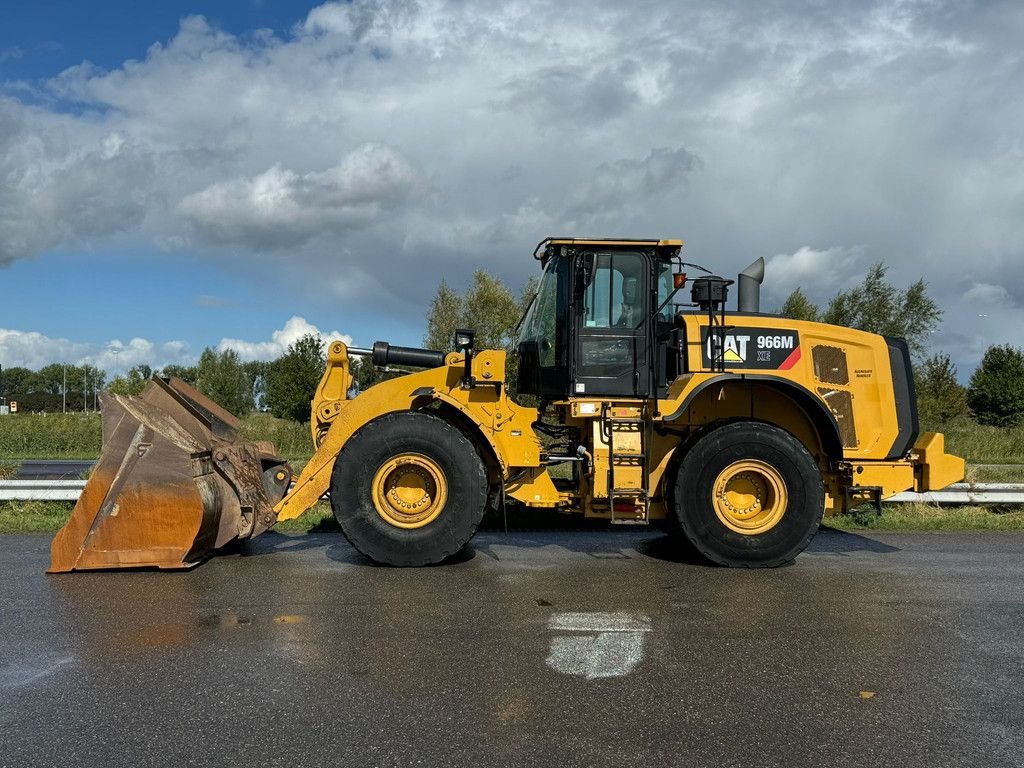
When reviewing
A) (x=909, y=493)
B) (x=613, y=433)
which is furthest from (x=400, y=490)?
(x=909, y=493)

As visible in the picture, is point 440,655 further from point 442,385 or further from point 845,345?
point 845,345

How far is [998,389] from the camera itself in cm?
3912

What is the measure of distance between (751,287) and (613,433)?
2.13 meters

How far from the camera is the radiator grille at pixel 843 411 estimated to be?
739 centimetres

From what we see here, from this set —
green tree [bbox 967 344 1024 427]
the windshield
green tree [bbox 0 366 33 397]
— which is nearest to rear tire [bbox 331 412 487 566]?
the windshield

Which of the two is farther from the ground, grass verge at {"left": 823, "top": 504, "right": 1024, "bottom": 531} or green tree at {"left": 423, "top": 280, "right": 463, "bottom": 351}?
green tree at {"left": 423, "top": 280, "right": 463, "bottom": 351}

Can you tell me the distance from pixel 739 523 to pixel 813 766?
3.96 metres

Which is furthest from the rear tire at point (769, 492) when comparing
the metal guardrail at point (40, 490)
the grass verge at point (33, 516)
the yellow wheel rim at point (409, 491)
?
the metal guardrail at point (40, 490)

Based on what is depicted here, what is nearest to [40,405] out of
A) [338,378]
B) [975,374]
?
[975,374]

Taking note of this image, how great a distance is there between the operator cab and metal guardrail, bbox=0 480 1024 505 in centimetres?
419

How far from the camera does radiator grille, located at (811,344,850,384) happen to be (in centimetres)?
738

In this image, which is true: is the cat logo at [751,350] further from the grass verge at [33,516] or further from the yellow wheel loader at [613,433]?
the grass verge at [33,516]

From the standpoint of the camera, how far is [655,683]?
4172 millimetres

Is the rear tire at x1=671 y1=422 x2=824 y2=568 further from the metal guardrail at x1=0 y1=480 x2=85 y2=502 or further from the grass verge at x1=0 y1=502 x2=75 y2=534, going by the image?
the metal guardrail at x1=0 y1=480 x2=85 y2=502
